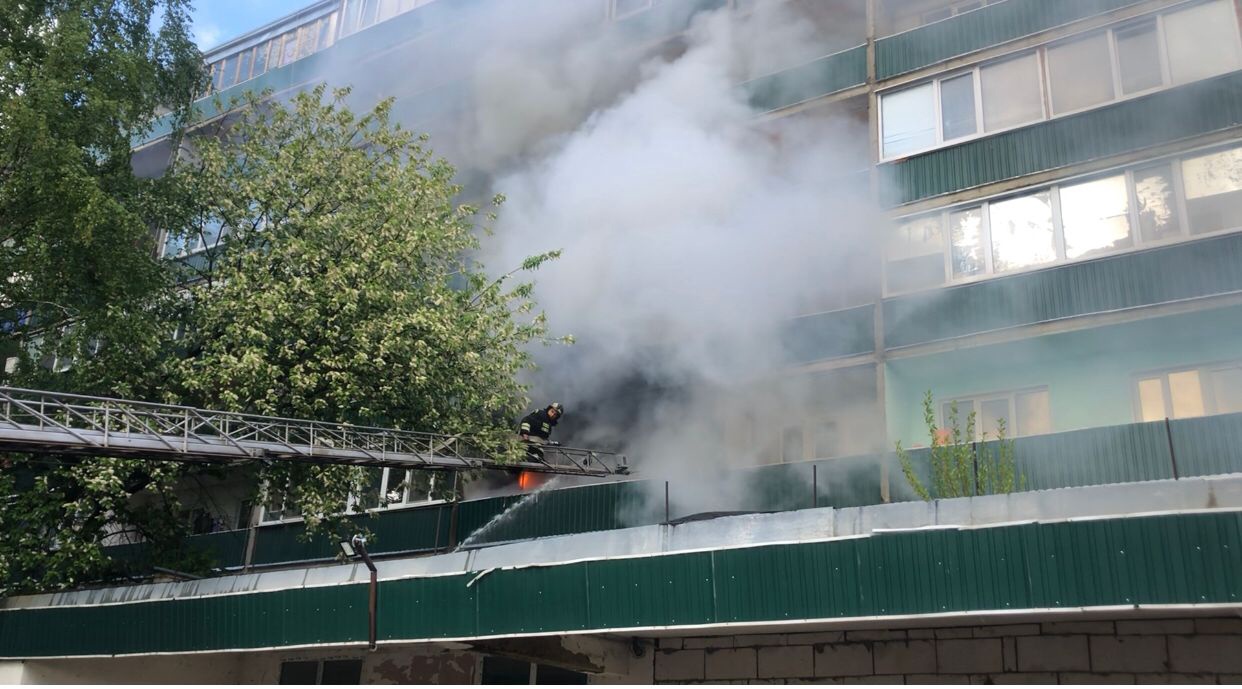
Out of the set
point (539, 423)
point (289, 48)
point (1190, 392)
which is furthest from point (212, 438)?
point (289, 48)

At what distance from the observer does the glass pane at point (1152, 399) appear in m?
11.6

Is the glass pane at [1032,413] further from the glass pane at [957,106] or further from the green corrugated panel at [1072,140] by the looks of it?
the glass pane at [957,106]

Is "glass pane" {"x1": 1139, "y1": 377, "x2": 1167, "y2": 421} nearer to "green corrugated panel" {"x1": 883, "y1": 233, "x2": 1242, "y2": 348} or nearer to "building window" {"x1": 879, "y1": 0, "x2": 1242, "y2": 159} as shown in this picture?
"green corrugated panel" {"x1": 883, "y1": 233, "x2": 1242, "y2": 348}

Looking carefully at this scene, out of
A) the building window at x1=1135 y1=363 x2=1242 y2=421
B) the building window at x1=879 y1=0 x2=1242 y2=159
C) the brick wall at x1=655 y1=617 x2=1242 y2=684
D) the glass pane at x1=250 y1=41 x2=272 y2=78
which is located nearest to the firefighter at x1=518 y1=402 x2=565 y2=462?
the brick wall at x1=655 y1=617 x2=1242 y2=684

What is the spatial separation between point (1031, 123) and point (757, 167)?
12.5 ft

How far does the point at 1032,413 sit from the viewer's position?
1248 cm

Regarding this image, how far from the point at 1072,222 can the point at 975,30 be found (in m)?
3.10

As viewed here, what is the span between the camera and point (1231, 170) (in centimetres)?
1157

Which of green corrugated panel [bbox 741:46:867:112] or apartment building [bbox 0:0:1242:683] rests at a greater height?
green corrugated panel [bbox 741:46:867:112]

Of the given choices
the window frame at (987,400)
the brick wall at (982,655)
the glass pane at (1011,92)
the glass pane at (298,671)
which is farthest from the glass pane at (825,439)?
the glass pane at (298,671)

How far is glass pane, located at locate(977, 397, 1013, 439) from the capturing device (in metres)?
12.6

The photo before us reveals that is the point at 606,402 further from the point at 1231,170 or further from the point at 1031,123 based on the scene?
the point at 1231,170

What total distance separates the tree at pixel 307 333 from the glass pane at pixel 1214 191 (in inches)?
303

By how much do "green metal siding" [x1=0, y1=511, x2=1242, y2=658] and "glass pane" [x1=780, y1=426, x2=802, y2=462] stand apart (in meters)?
5.32
